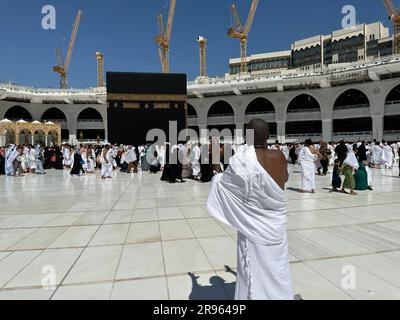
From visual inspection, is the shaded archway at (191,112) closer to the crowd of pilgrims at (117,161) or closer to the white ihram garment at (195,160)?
the crowd of pilgrims at (117,161)

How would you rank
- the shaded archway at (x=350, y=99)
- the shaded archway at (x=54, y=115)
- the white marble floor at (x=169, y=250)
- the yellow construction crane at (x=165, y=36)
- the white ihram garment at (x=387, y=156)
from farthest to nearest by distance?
1. the yellow construction crane at (x=165, y=36)
2. the shaded archway at (x=54, y=115)
3. the shaded archway at (x=350, y=99)
4. the white ihram garment at (x=387, y=156)
5. the white marble floor at (x=169, y=250)

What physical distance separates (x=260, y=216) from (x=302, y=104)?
3498 cm

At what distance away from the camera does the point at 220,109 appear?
125 ft

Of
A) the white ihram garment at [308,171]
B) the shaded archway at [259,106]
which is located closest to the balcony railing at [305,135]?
the shaded archway at [259,106]

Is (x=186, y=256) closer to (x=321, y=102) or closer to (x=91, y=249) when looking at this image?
(x=91, y=249)

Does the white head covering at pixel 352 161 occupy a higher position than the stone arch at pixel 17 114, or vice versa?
the stone arch at pixel 17 114

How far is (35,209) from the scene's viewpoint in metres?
5.98

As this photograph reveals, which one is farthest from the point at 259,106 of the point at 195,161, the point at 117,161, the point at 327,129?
the point at 195,161

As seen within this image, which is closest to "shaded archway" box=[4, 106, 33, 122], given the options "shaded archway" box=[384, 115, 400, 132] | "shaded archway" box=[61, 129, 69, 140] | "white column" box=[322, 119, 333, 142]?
"shaded archway" box=[61, 129, 69, 140]

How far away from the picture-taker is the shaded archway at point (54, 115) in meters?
38.3

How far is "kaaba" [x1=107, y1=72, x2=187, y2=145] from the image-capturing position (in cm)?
2703

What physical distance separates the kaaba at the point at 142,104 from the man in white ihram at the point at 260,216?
2555 cm
